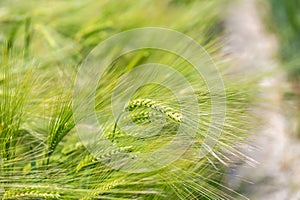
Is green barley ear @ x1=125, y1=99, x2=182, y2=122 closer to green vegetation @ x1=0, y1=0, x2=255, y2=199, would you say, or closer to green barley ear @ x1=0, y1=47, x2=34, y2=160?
green vegetation @ x1=0, y1=0, x2=255, y2=199

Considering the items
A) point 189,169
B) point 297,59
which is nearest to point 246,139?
point 189,169

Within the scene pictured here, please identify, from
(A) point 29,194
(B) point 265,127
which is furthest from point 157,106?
(B) point 265,127

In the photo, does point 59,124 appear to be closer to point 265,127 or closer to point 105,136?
point 105,136

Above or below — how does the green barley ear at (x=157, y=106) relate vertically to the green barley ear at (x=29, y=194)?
above

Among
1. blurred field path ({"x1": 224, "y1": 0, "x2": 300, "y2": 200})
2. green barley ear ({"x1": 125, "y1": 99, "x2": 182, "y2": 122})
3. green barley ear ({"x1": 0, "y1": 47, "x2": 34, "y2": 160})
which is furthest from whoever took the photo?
blurred field path ({"x1": 224, "y1": 0, "x2": 300, "y2": 200})

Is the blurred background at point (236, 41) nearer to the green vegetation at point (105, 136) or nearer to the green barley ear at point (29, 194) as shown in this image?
the green vegetation at point (105, 136)

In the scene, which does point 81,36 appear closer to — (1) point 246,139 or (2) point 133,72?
(2) point 133,72

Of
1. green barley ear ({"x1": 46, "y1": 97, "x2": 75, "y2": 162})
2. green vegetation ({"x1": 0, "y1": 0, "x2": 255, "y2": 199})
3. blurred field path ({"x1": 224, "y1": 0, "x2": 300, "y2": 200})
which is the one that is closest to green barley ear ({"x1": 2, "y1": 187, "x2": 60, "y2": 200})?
green vegetation ({"x1": 0, "y1": 0, "x2": 255, "y2": 199})

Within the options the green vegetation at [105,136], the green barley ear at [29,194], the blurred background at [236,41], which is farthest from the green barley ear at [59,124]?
the blurred background at [236,41]
